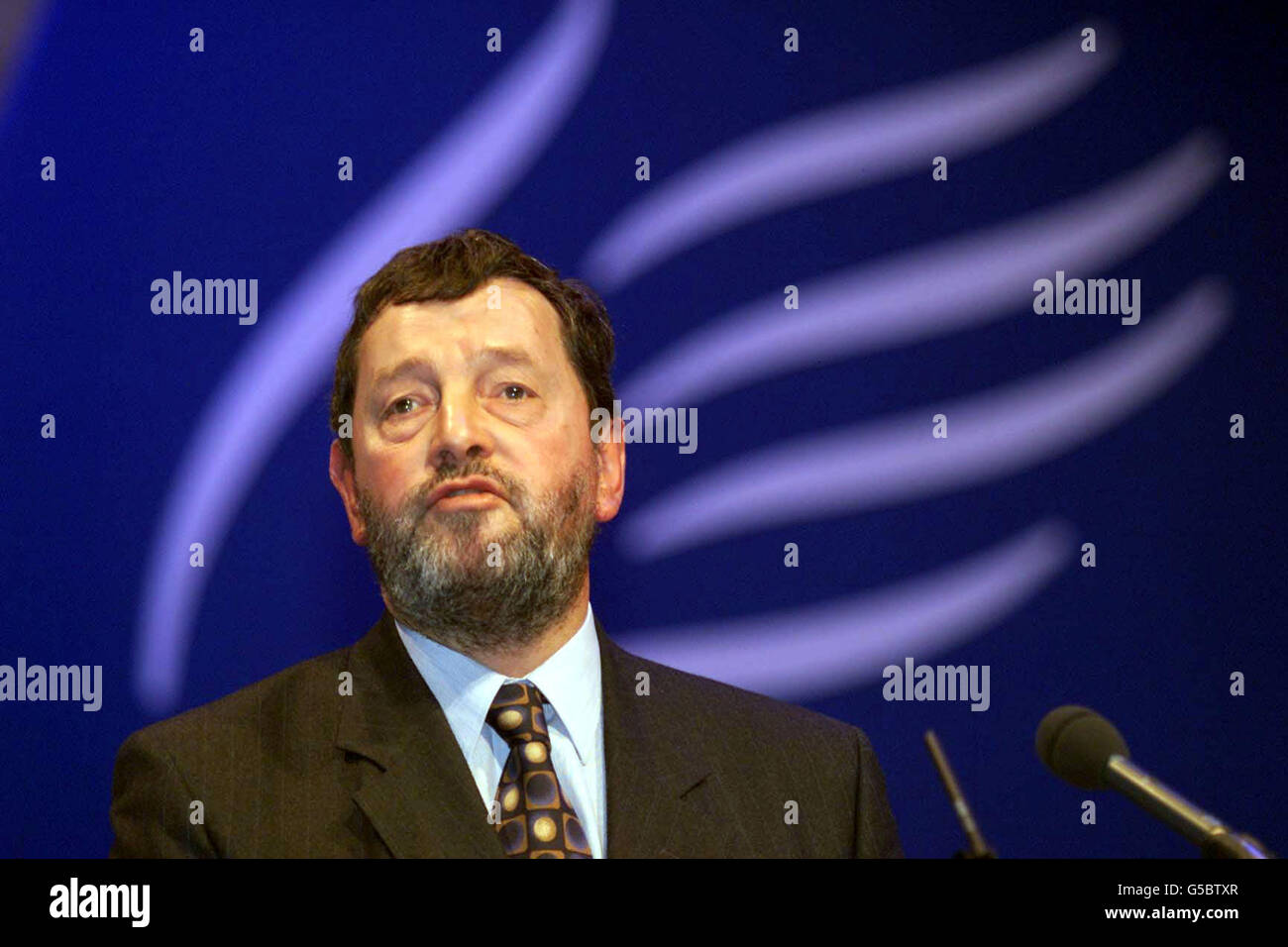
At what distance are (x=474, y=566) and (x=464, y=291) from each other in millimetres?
588

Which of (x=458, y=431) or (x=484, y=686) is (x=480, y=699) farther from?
→ (x=458, y=431)

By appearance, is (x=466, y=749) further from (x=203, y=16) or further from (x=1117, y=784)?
(x=203, y=16)

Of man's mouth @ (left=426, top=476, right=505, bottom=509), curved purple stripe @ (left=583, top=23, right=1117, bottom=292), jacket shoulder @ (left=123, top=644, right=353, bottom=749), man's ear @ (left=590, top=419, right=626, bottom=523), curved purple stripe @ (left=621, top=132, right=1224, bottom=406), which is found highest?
curved purple stripe @ (left=583, top=23, right=1117, bottom=292)

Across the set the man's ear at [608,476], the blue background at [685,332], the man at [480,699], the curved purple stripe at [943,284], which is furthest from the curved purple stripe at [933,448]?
the man at [480,699]

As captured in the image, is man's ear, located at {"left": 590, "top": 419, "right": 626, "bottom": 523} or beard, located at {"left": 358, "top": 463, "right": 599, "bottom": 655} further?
man's ear, located at {"left": 590, "top": 419, "right": 626, "bottom": 523}

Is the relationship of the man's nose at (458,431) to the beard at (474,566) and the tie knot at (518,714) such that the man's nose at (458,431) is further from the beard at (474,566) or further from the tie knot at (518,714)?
the tie knot at (518,714)

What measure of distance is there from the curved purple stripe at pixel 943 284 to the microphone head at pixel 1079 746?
5.44ft

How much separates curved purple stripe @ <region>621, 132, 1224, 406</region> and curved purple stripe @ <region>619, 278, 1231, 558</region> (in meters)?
0.20

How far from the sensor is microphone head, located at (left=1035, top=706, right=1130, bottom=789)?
6.63 ft

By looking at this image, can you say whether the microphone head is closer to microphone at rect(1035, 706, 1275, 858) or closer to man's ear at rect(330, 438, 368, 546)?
microphone at rect(1035, 706, 1275, 858)

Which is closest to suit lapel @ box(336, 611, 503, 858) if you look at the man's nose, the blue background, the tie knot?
the tie knot

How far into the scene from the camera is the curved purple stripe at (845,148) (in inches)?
142

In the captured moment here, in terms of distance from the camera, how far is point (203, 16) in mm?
3525
